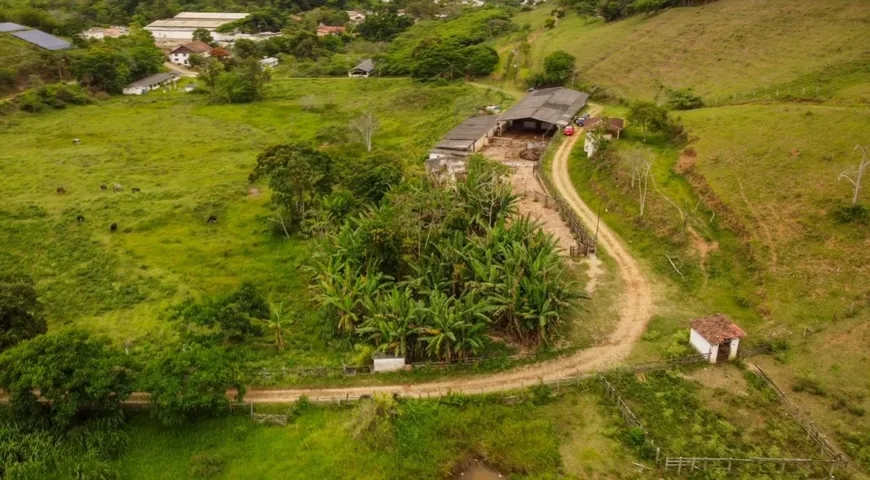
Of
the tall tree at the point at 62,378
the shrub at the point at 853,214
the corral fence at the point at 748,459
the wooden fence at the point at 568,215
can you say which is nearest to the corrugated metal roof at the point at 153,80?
the wooden fence at the point at 568,215

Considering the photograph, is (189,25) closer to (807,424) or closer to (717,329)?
(717,329)

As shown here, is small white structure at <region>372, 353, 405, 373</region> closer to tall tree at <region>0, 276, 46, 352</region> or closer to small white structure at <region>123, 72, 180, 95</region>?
tall tree at <region>0, 276, 46, 352</region>

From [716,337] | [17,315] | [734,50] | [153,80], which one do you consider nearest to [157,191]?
[17,315]

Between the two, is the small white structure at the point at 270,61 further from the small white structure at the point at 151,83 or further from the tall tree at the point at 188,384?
the tall tree at the point at 188,384

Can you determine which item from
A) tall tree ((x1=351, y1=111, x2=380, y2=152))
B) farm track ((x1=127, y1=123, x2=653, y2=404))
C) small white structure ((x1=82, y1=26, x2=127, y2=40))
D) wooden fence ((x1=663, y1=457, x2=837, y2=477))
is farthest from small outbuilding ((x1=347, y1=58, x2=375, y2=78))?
wooden fence ((x1=663, y1=457, x2=837, y2=477))

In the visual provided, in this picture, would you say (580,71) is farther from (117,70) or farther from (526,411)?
(117,70)
